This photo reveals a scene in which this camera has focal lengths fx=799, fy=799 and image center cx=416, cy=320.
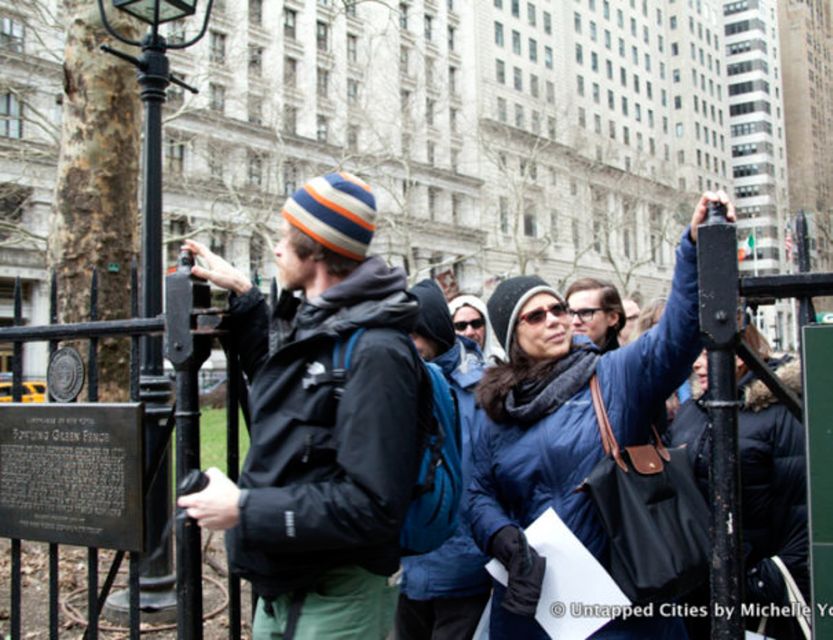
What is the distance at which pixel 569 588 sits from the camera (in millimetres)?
2744

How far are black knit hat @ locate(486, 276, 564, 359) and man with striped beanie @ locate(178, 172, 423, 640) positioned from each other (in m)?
0.99

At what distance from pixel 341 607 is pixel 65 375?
1.69 m

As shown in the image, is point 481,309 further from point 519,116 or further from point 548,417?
point 519,116

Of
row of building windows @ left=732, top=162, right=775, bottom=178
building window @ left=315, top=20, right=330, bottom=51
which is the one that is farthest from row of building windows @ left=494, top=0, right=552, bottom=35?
row of building windows @ left=732, top=162, right=775, bottom=178

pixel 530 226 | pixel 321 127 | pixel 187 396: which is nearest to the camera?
pixel 187 396

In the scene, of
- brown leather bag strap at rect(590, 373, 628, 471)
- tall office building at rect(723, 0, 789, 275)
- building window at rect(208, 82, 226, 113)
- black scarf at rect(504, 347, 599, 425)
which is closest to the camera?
brown leather bag strap at rect(590, 373, 628, 471)

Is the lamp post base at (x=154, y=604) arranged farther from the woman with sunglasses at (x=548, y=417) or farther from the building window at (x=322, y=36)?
the building window at (x=322, y=36)

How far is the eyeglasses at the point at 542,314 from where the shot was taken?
3164mm

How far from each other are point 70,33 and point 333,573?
19.5 ft

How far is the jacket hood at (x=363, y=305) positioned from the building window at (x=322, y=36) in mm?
45367

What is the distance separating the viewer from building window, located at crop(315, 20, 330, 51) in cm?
4494

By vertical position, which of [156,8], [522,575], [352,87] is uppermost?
[352,87]

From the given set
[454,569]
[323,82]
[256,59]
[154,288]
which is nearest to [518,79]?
[323,82]

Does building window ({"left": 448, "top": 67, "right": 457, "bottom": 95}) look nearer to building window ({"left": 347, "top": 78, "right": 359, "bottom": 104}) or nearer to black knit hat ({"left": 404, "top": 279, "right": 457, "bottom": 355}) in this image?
building window ({"left": 347, "top": 78, "right": 359, "bottom": 104})
